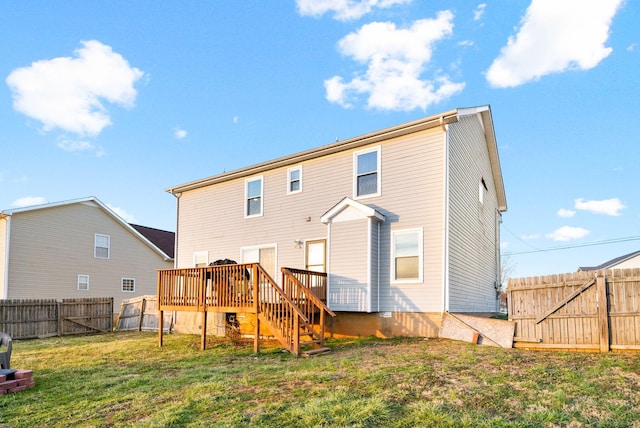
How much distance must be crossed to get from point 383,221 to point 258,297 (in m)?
4.00

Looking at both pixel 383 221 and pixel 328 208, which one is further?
pixel 328 208

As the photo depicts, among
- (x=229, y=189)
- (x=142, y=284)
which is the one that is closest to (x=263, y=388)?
(x=229, y=189)

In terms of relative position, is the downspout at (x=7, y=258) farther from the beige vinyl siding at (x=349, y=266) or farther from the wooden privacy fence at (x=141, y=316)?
the beige vinyl siding at (x=349, y=266)

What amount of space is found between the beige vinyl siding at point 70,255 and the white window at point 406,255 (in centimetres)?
1717

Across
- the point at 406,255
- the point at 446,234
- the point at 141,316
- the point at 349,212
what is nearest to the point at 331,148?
the point at 349,212

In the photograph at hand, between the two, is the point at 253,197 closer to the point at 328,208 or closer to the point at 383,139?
the point at 328,208

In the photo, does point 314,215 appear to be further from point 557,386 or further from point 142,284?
point 142,284

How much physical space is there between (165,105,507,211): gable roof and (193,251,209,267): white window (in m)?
2.58

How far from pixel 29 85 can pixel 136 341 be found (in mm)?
10360

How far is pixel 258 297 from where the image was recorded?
9312 millimetres

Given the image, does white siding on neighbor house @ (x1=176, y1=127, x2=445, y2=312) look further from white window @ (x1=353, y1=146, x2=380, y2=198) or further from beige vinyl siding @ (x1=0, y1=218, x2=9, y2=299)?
beige vinyl siding @ (x1=0, y1=218, x2=9, y2=299)

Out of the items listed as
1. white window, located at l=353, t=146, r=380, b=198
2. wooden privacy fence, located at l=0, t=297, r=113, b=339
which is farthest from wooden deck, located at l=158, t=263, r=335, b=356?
wooden privacy fence, located at l=0, t=297, r=113, b=339

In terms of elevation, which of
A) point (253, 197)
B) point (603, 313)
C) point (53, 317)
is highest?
point (253, 197)

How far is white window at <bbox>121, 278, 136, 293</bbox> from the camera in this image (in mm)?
22922
